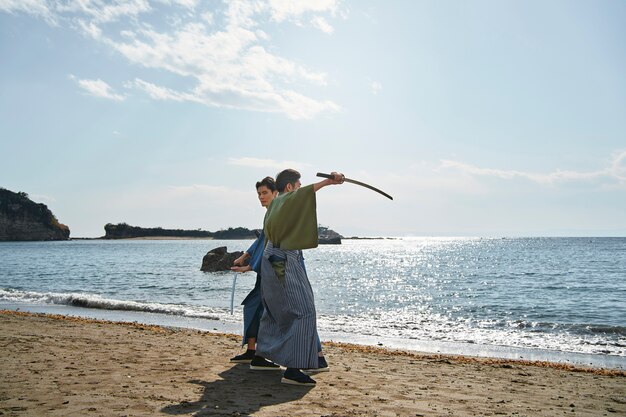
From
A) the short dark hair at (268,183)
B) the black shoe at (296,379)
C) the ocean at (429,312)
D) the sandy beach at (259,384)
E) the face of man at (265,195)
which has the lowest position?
the ocean at (429,312)

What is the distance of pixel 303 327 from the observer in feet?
17.1

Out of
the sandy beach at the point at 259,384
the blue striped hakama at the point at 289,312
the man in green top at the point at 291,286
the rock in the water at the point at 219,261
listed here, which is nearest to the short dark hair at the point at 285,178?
the man in green top at the point at 291,286

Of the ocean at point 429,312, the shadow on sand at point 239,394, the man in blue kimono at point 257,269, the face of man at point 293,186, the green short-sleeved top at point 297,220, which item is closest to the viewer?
the shadow on sand at point 239,394

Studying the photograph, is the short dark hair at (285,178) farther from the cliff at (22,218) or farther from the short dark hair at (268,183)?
the cliff at (22,218)

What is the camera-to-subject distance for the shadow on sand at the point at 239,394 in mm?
4291

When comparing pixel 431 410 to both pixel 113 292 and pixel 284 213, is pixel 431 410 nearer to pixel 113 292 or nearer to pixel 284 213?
pixel 284 213

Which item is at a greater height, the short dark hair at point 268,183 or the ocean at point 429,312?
the short dark hair at point 268,183

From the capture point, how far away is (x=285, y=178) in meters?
5.66

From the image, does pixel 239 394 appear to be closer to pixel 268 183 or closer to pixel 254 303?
pixel 254 303

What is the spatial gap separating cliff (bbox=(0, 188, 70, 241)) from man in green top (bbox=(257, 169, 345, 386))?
540 ft

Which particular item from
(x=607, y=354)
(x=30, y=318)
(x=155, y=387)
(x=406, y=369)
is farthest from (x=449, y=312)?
(x=155, y=387)

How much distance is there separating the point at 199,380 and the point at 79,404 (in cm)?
141

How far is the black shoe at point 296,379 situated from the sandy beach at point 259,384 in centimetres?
7

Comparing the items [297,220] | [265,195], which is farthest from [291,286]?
[265,195]
